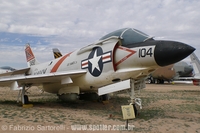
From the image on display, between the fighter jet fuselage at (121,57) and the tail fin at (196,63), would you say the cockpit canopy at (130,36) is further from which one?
the tail fin at (196,63)

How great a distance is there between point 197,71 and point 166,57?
1787 centimetres

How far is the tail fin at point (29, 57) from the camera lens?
15.5 metres

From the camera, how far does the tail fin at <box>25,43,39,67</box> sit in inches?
611

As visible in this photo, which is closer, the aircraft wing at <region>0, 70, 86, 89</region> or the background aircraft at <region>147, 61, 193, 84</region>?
the aircraft wing at <region>0, 70, 86, 89</region>

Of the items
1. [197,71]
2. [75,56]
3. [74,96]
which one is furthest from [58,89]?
[197,71]

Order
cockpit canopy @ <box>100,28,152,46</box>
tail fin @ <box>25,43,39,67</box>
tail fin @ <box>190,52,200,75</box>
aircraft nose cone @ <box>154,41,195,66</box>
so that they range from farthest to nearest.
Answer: tail fin @ <box>190,52,200,75</box>
tail fin @ <box>25,43,39,67</box>
cockpit canopy @ <box>100,28,152,46</box>
aircraft nose cone @ <box>154,41,195,66</box>

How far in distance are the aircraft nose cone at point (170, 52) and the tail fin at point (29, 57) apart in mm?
10334

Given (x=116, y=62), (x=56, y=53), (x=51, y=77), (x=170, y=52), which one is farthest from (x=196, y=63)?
(x=51, y=77)

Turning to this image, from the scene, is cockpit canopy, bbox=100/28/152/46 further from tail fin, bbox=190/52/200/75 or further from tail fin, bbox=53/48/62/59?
tail fin, bbox=190/52/200/75

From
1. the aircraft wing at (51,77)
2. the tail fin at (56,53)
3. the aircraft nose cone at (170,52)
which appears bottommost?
the aircraft wing at (51,77)

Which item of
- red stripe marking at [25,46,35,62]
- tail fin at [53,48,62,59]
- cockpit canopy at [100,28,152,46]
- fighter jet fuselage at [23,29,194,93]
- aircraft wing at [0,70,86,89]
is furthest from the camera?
tail fin at [53,48,62,59]

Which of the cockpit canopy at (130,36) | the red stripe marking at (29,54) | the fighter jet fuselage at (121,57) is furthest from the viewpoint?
the red stripe marking at (29,54)

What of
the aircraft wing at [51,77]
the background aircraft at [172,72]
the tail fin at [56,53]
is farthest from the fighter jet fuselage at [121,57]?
the background aircraft at [172,72]

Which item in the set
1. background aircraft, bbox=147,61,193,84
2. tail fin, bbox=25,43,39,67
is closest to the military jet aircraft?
tail fin, bbox=25,43,39,67
